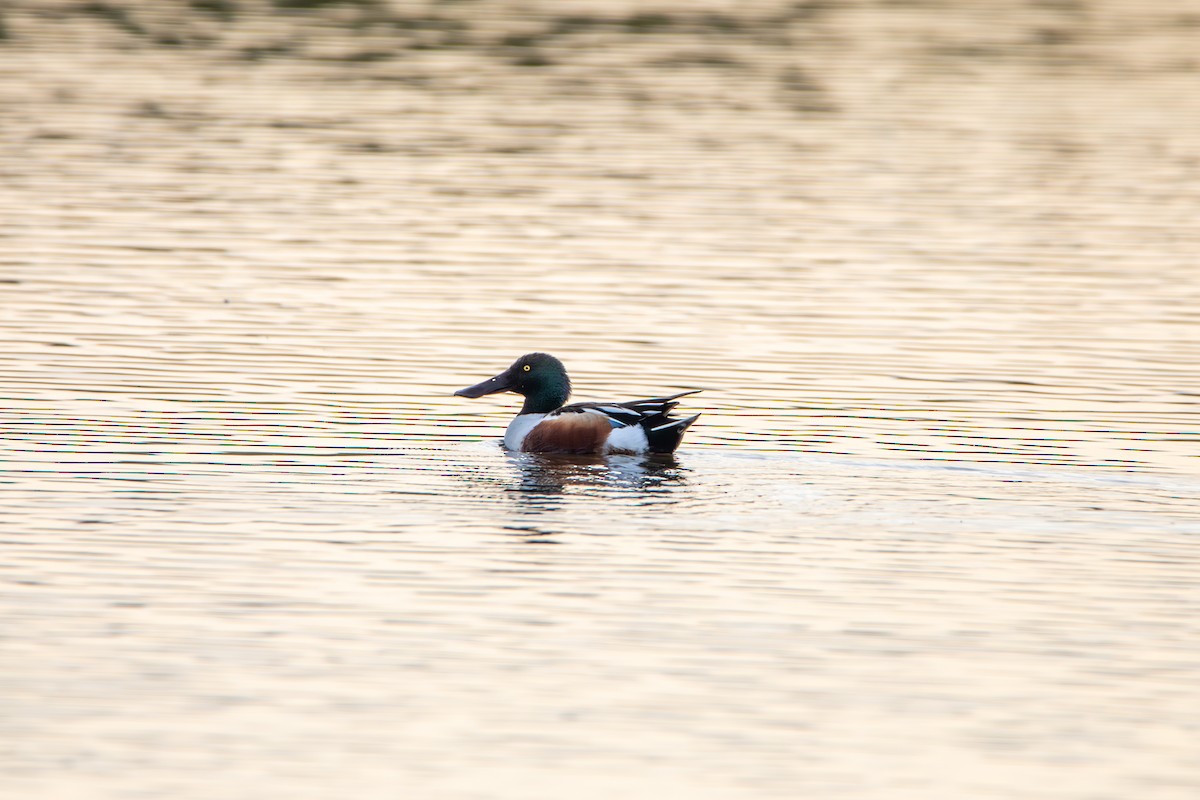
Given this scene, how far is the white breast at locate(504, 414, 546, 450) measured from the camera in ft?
47.0

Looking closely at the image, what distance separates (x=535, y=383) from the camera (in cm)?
1500

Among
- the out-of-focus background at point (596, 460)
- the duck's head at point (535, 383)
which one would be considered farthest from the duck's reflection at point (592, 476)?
the duck's head at point (535, 383)

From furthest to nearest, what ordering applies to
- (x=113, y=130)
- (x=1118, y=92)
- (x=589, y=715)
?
(x=1118, y=92), (x=113, y=130), (x=589, y=715)

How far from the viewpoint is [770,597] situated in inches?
401

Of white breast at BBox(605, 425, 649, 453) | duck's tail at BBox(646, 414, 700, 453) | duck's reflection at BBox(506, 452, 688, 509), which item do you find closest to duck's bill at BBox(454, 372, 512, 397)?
duck's reflection at BBox(506, 452, 688, 509)

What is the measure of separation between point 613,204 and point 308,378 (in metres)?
9.12

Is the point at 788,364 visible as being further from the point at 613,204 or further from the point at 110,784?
the point at 110,784

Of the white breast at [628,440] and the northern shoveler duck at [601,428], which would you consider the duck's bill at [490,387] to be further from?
the white breast at [628,440]

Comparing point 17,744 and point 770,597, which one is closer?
point 17,744

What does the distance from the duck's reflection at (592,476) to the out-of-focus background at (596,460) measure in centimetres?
6

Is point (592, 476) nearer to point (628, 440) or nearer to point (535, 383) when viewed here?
point (628, 440)

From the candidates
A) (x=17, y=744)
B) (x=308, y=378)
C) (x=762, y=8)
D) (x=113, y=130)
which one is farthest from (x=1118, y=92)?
(x=17, y=744)

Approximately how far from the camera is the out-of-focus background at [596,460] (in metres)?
8.35

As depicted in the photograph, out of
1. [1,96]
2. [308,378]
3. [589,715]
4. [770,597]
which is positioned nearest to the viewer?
[589,715]
